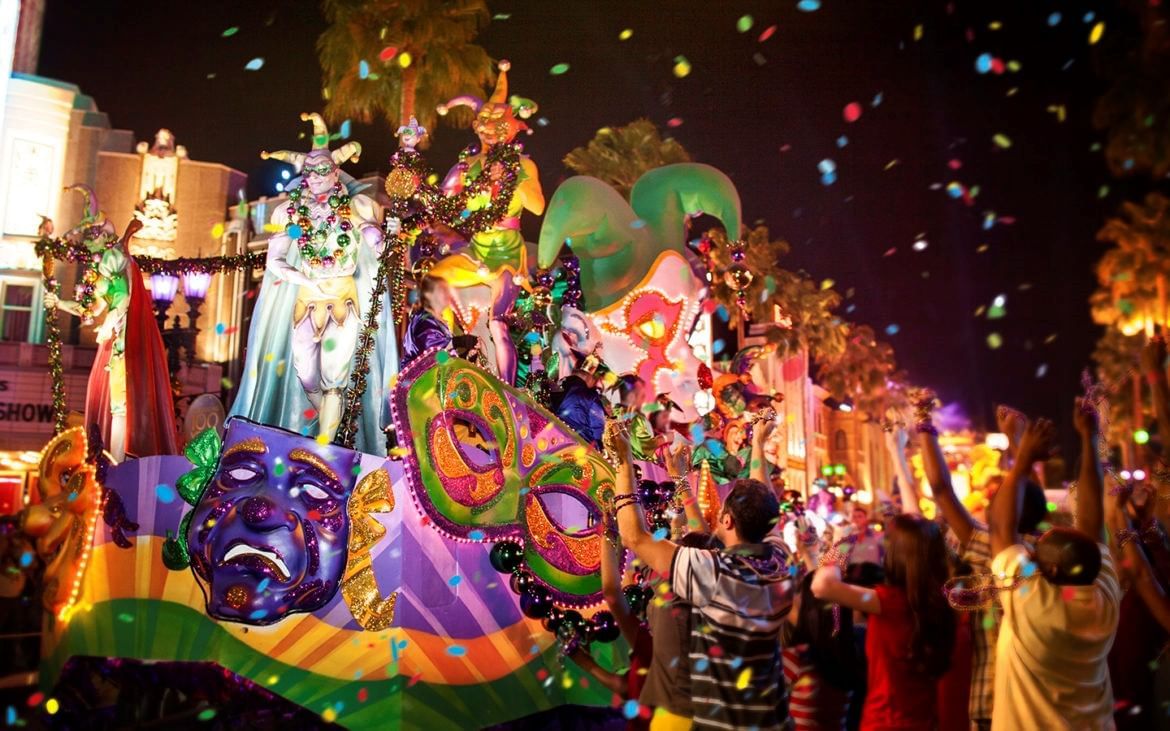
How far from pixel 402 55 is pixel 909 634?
14.8 meters

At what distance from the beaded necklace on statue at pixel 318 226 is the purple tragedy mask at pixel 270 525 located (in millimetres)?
1895

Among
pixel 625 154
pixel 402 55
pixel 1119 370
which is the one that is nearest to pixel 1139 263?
pixel 1119 370

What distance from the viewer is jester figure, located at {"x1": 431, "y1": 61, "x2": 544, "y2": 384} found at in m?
9.01

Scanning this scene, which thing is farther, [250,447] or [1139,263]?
[1139,263]

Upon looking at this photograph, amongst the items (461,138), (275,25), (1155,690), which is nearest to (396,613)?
(1155,690)

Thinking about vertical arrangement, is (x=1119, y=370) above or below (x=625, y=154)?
below

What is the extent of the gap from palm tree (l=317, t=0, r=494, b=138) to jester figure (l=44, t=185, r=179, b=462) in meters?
8.65

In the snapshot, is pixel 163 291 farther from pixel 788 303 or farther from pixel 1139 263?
pixel 1139 263

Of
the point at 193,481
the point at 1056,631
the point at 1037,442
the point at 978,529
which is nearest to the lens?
the point at 1056,631

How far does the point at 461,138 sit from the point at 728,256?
8.61m

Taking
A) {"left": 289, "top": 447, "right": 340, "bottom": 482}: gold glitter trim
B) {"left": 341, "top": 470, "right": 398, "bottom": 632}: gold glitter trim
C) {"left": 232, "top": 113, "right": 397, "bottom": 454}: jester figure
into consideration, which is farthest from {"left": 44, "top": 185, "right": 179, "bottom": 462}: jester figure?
{"left": 341, "top": 470, "right": 398, "bottom": 632}: gold glitter trim

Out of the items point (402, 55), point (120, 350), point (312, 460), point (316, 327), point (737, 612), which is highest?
point (402, 55)

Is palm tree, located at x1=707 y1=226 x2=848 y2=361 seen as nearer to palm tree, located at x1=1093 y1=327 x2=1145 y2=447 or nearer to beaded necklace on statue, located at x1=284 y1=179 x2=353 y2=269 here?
palm tree, located at x1=1093 y1=327 x2=1145 y2=447

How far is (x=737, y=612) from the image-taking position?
10.6 feet
